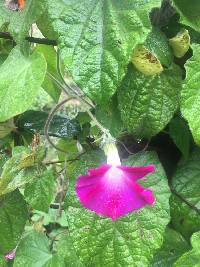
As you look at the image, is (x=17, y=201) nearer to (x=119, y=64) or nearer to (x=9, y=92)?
(x=9, y=92)

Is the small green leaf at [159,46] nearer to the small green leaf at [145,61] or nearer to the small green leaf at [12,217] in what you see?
the small green leaf at [145,61]

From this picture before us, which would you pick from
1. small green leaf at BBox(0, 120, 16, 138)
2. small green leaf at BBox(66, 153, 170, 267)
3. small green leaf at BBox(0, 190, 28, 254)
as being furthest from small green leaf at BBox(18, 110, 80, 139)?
small green leaf at BBox(66, 153, 170, 267)

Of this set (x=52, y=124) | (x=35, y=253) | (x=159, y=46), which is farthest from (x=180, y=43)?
(x=35, y=253)

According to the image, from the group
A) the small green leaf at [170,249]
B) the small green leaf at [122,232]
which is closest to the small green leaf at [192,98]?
the small green leaf at [122,232]

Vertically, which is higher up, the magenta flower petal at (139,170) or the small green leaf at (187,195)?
the magenta flower petal at (139,170)

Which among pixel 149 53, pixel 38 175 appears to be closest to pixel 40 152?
pixel 38 175

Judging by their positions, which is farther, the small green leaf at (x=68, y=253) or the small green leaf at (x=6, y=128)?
the small green leaf at (x=6, y=128)

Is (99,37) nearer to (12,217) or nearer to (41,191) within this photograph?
(41,191)

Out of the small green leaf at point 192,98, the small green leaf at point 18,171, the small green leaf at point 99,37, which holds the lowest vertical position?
the small green leaf at point 18,171
